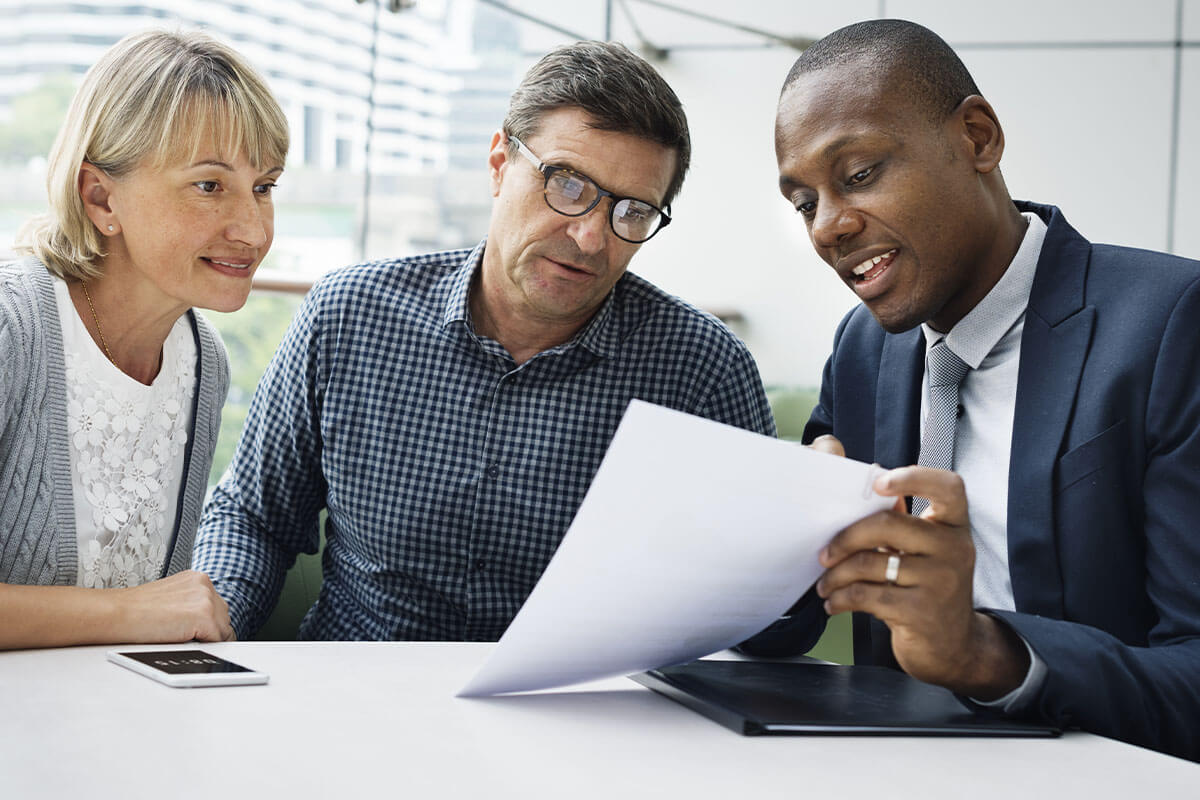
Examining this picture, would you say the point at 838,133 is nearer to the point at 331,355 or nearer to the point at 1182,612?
the point at 1182,612

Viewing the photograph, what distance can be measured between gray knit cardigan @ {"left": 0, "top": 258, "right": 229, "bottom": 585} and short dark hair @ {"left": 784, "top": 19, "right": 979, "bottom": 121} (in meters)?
0.93

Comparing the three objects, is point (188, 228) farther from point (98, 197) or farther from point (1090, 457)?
point (1090, 457)

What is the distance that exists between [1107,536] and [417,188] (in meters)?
5.86

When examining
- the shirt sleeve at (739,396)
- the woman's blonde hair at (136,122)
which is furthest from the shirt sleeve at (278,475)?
the shirt sleeve at (739,396)

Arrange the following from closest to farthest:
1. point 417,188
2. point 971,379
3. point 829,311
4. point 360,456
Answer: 1. point 971,379
2. point 360,456
3. point 829,311
4. point 417,188

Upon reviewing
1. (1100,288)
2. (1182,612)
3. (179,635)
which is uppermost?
(1100,288)

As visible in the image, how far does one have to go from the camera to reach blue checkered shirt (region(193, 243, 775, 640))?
1590 millimetres

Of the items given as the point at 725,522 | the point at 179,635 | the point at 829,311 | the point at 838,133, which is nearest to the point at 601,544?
the point at 725,522

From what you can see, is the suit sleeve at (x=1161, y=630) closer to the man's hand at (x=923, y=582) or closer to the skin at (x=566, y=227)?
the man's hand at (x=923, y=582)

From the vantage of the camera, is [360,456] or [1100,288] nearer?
[1100,288]

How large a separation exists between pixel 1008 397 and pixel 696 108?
5.19m

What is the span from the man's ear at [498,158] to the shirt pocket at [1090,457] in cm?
Answer: 89

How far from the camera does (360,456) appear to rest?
1621 millimetres

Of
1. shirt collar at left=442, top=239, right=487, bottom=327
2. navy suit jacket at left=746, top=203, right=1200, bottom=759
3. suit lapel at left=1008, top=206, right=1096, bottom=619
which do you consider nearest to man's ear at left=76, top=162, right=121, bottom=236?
shirt collar at left=442, top=239, right=487, bottom=327
